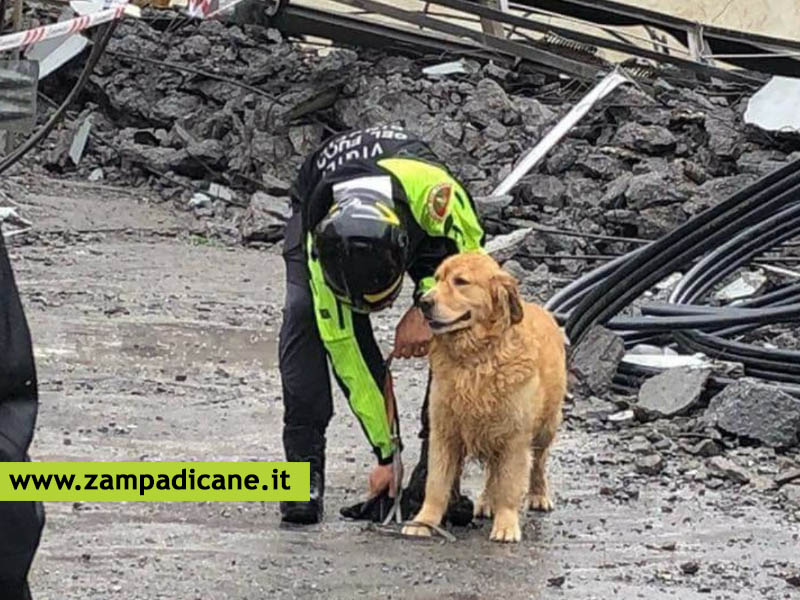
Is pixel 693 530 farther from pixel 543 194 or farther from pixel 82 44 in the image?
pixel 82 44

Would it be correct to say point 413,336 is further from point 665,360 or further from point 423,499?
point 665,360

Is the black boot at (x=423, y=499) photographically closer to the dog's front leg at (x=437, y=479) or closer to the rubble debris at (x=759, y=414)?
the dog's front leg at (x=437, y=479)

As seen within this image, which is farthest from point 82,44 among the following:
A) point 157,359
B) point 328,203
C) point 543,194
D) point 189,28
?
point 328,203

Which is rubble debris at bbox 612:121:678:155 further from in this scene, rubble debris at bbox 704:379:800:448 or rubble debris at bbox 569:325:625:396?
rubble debris at bbox 704:379:800:448

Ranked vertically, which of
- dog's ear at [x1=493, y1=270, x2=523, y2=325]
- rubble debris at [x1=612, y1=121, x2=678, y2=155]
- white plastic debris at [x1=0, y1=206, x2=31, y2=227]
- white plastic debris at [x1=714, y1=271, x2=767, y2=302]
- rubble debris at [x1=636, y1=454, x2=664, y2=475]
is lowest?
white plastic debris at [x1=0, y1=206, x2=31, y2=227]

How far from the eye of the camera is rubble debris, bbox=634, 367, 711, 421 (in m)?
8.11

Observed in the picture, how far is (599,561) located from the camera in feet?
19.3

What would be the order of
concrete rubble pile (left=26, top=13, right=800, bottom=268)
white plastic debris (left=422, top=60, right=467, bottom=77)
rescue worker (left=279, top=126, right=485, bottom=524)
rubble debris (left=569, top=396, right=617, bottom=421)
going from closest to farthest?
rescue worker (left=279, top=126, right=485, bottom=524), rubble debris (left=569, top=396, right=617, bottom=421), concrete rubble pile (left=26, top=13, right=800, bottom=268), white plastic debris (left=422, top=60, right=467, bottom=77)

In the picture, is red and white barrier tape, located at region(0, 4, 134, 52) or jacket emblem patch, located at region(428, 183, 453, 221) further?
red and white barrier tape, located at region(0, 4, 134, 52)

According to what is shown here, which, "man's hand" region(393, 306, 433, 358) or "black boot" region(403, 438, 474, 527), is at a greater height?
"man's hand" region(393, 306, 433, 358)

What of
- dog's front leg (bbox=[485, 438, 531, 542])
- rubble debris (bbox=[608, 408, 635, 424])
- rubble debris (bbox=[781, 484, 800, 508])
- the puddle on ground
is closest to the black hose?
rubble debris (bbox=[608, 408, 635, 424])

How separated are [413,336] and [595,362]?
3.04 m

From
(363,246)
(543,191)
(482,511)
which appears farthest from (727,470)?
(543,191)

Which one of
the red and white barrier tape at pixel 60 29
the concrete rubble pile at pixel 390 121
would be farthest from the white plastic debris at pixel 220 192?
the red and white barrier tape at pixel 60 29
